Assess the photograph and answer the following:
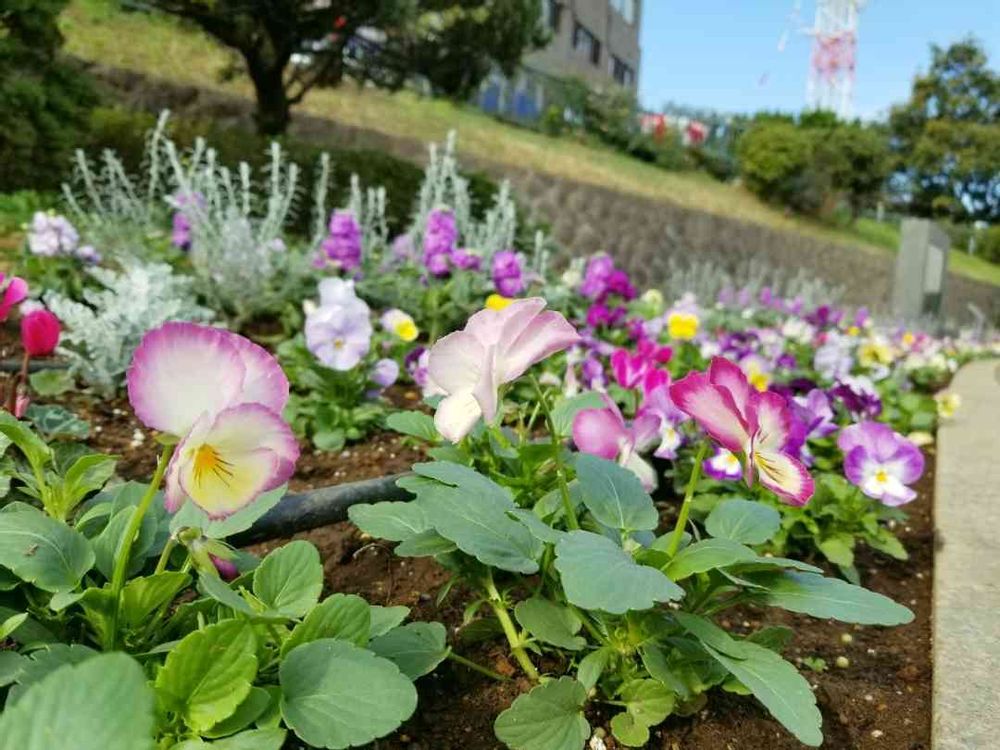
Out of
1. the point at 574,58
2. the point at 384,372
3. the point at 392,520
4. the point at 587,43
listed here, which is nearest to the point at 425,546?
the point at 392,520

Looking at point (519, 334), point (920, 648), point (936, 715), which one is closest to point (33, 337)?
point (519, 334)

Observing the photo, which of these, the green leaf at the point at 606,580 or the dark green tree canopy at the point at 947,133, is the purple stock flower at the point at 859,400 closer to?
the green leaf at the point at 606,580

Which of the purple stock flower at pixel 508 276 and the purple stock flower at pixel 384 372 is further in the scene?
the purple stock flower at pixel 508 276

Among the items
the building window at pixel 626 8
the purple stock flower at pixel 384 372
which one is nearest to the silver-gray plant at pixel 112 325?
the purple stock flower at pixel 384 372

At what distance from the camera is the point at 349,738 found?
33.4 inches

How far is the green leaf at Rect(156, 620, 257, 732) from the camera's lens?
0.85m

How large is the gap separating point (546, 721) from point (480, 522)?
0.25m

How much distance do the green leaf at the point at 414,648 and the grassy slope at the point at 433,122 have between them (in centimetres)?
1023

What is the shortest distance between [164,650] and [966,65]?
42550mm

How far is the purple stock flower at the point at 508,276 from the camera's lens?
3555 mm

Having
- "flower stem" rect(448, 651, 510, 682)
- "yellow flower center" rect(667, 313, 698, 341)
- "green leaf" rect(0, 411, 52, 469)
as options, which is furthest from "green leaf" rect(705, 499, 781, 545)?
"yellow flower center" rect(667, 313, 698, 341)

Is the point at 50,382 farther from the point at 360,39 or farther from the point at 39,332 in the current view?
the point at 360,39

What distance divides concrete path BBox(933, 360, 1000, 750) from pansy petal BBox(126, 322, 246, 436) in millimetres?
→ 1118

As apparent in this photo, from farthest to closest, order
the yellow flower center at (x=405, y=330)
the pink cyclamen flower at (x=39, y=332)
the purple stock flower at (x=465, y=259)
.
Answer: the purple stock flower at (x=465, y=259), the yellow flower center at (x=405, y=330), the pink cyclamen flower at (x=39, y=332)
